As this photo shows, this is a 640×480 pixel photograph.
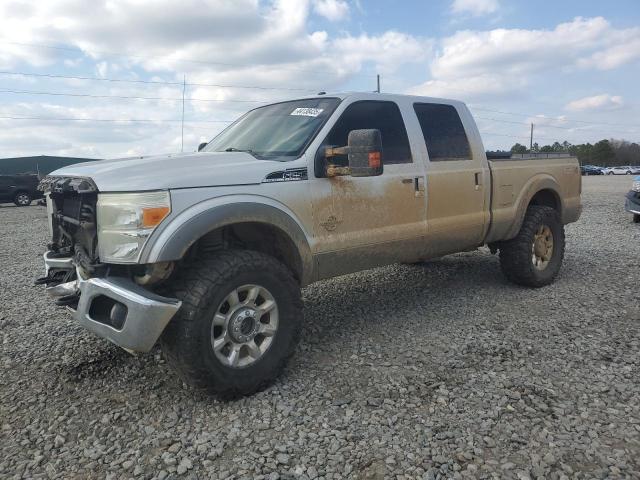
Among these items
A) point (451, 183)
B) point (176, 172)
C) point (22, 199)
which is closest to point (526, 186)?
point (451, 183)

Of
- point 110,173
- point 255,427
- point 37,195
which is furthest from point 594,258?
point 37,195

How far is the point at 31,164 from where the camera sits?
36.4m

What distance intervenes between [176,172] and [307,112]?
4.58ft

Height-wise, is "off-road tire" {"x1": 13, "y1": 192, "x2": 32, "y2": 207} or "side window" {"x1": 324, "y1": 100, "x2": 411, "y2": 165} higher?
"side window" {"x1": 324, "y1": 100, "x2": 411, "y2": 165}

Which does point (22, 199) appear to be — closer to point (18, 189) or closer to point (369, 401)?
point (18, 189)

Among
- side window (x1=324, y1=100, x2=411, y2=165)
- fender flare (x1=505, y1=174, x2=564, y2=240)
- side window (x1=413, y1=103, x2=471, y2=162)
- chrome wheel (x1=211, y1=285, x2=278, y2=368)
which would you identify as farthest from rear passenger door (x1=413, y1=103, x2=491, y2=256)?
chrome wheel (x1=211, y1=285, x2=278, y2=368)

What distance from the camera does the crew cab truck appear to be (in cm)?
292

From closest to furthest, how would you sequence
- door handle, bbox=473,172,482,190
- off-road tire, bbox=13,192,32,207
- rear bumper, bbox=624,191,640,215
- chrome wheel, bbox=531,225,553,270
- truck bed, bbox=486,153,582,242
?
door handle, bbox=473,172,482,190 < truck bed, bbox=486,153,582,242 < chrome wheel, bbox=531,225,553,270 < rear bumper, bbox=624,191,640,215 < off-road tire, bbox=13,192,32,207

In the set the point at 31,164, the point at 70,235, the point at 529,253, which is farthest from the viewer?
the point at 31,164

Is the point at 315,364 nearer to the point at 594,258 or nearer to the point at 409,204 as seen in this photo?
the point at 409,204

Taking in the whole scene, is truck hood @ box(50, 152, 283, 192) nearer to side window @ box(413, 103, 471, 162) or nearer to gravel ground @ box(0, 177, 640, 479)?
→ gravel ground @ box(0, 177, 640, 479)

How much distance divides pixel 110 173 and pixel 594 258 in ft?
21.6

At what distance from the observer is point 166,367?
370 centimetres

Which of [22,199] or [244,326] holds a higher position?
[22,199]
